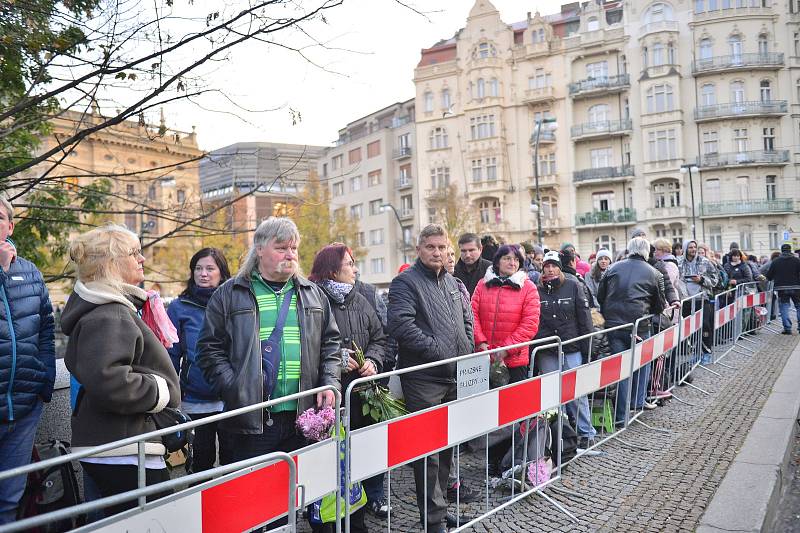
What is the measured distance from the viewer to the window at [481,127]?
52.4 meters

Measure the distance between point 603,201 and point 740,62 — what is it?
13.5 meters

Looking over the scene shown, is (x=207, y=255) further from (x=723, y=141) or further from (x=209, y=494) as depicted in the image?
(x=723, y=141)

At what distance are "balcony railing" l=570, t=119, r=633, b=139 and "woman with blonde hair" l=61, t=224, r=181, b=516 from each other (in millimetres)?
49841

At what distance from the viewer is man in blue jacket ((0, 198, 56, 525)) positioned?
3342 millimetres

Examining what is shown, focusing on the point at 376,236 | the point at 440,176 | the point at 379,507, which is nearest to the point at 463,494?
the point at 379,507

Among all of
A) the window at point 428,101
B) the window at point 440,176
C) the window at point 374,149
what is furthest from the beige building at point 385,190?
the window at point 440,176

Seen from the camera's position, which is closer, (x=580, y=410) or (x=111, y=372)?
(x=111, y=372)

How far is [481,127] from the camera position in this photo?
52875 millimetres

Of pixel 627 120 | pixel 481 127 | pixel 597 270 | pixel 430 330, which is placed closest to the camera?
pixel 430 330

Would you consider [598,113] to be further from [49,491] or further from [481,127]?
[49,491]

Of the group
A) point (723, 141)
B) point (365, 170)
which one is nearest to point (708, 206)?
point (723, 141)

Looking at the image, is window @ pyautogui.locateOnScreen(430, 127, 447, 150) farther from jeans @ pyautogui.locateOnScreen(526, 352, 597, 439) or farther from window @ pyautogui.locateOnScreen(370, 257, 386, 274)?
jeans @ pyautogui.locateOnScreen(526, 352, 597, 439)

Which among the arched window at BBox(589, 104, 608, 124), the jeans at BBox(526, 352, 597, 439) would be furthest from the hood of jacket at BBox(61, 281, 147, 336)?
the arched window at BBox(589, 104, 608, 124)

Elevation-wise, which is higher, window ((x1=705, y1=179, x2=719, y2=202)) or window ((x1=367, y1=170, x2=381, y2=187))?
window ((x1=367, y1=170, x2=381, y2=187))
